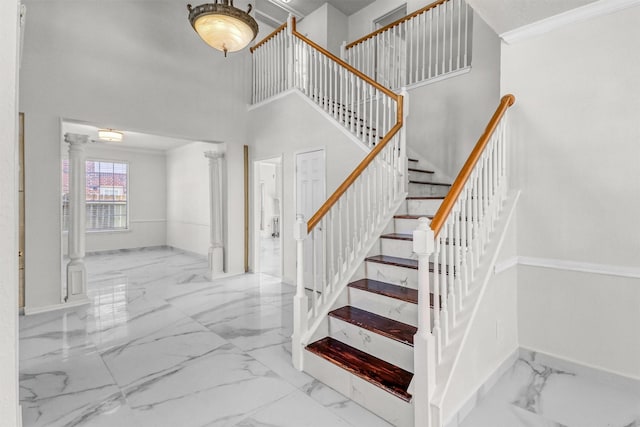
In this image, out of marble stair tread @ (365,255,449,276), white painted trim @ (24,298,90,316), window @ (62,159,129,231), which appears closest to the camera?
marble stair tread @ (365,255,449,276)

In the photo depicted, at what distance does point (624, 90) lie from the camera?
82.1 inches

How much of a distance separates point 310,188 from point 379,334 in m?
2.76

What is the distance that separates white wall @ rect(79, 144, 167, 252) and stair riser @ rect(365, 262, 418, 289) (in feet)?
24.7

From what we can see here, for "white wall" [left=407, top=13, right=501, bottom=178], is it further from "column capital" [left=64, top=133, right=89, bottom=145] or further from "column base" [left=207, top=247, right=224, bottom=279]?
"column capital" [left=64, top=133, right=89, bottom=145]

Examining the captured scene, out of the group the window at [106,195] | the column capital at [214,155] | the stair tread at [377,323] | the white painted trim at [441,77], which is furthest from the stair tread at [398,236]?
the window at [106,195]

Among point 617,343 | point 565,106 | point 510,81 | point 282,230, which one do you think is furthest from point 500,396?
point 282,230

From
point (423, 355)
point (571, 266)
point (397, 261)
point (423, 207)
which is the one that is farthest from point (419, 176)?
point (423, 355)

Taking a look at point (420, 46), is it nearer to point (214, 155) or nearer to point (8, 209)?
point (214, 155)

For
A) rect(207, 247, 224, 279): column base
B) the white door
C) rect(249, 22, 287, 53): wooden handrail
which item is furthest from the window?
the white door

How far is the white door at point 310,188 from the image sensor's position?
14.3ft

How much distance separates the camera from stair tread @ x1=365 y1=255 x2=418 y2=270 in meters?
2.59

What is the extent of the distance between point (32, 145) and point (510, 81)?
5.14 m

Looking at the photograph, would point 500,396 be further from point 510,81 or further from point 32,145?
point 32,145

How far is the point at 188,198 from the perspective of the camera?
25.4 ft
